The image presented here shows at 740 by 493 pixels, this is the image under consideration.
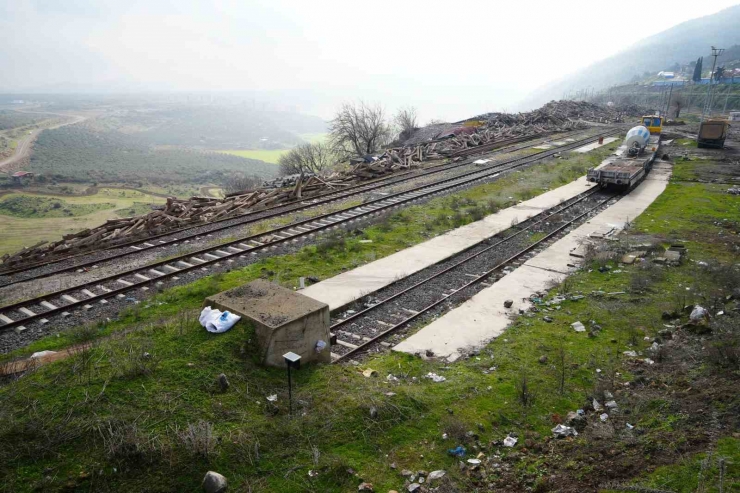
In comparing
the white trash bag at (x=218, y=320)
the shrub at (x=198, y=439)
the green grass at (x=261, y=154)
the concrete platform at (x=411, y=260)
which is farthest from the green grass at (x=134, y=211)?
the green grass at (x=261, y=154)

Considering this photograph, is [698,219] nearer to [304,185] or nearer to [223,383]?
[304,185]

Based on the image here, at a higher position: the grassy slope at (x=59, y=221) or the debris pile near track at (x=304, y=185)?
the debris pile near track at (x=304, y=185)

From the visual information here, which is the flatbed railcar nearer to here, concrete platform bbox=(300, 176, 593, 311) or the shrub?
concrete platform bbox=(300, 176, 593, 311)

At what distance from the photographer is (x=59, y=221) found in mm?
31297

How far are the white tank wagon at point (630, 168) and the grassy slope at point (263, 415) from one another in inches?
630

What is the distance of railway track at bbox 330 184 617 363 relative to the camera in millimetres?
9539

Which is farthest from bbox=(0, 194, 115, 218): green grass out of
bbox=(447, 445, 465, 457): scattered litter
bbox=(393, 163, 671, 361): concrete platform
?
bbox=(447, 445, 465, 457): scattered litter

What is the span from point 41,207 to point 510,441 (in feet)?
138

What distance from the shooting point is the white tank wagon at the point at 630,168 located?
22359 millimetres

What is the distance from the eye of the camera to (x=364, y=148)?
139 ft

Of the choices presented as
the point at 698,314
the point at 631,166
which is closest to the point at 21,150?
the point at 631,166

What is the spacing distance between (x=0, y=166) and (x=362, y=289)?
6837 cm

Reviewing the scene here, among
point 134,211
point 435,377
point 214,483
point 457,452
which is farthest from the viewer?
point 134,211

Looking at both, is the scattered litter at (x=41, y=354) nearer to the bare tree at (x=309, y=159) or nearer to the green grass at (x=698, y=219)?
the green grass at (x=698, y=219)
